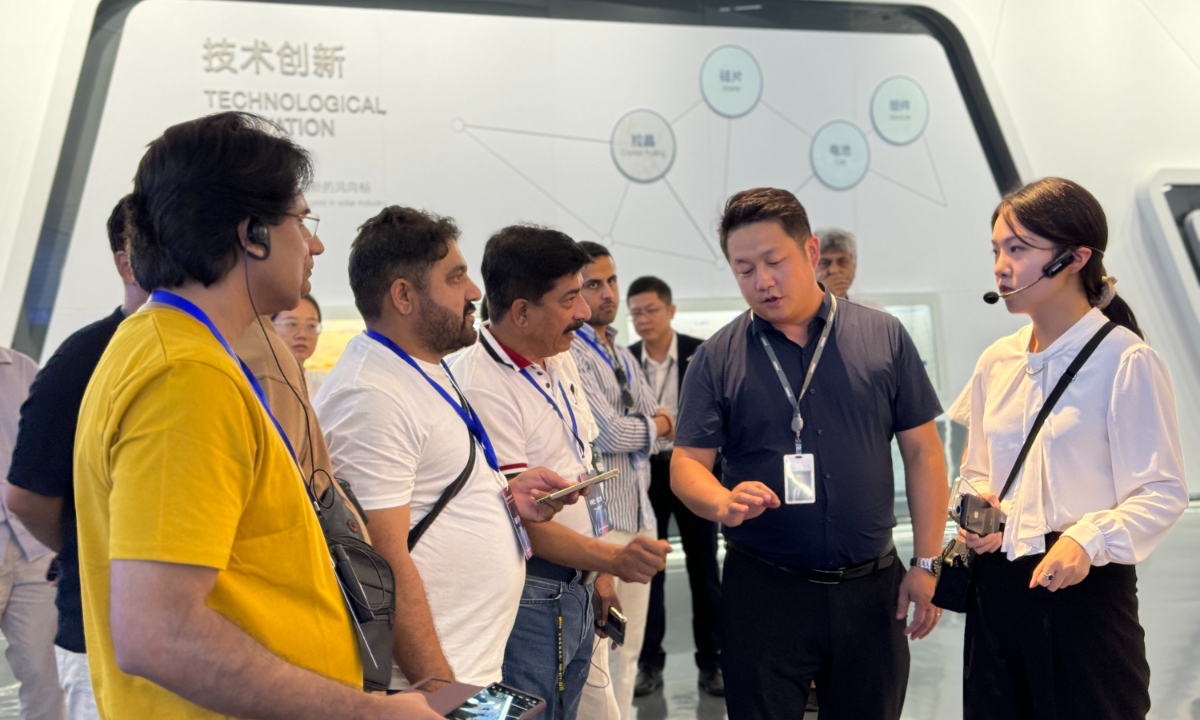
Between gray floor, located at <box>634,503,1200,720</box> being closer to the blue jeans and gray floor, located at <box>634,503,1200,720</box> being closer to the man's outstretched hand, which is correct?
the blue jeans

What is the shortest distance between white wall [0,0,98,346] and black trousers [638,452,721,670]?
3.55m

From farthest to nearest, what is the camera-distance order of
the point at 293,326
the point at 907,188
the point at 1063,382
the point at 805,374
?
the point at 907,188 → the point at 293,326 → the point at 805,374 → the point at 1063,382

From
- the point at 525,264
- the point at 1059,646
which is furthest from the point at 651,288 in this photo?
the point at 1059,646

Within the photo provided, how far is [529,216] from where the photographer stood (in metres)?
5.61

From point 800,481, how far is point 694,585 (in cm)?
224

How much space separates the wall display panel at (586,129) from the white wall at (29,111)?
211 mm

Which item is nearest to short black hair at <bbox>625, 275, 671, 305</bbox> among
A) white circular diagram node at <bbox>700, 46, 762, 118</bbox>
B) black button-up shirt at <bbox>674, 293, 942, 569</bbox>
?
white circular diagram node at <bbox>700, 46, 762, 118</bbox>

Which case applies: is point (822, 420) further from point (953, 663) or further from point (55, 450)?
point (953, 663)

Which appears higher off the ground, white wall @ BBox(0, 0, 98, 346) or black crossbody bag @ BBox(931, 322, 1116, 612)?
white wall @ BBox(0, 0, 98, 346)

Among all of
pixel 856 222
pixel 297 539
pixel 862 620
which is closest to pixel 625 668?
pixel 862 620

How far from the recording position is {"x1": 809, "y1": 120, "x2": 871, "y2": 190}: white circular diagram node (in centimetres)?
625

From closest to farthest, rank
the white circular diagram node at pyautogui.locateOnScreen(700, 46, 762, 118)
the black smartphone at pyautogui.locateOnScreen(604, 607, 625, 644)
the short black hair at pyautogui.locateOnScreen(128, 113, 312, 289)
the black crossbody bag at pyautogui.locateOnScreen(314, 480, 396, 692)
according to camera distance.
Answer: the short black hair at pyautogui.locateOnScreen(128, 113, 312, 289) < the black crossbody bag at pyautogui.locateOnScreen(314, 480, 396, 692) < the black smartphone at pyautogui.locateOnScreen(604, 607, 625, 644) < the white circular diagram node at pyautogui.locateOnScreen(700, 46, 762, 118)

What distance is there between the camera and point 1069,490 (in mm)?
1909

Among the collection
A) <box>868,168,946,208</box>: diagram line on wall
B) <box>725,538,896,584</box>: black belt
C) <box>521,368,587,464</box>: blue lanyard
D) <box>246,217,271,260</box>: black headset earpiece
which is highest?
<box>868,168,946,208</box>: diagram line on wall
